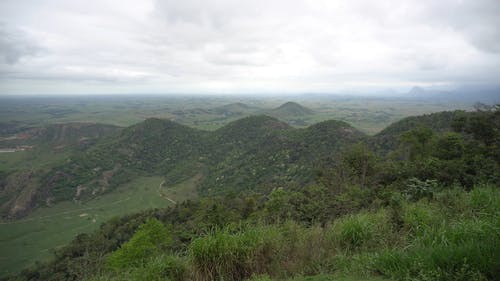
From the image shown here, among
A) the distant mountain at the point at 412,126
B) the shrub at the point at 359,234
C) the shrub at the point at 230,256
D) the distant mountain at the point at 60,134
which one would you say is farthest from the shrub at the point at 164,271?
the distant mountain at the point at 60,134

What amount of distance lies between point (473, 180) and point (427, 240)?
316 inches

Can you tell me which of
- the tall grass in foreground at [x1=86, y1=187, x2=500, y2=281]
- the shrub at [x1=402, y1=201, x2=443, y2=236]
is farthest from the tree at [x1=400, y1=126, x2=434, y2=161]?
the shrub at [x1=402, y1=201, x2=443, y2=236]

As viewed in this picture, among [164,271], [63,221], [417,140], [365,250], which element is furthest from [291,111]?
[164,271]

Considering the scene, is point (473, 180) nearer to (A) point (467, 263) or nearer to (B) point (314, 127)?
(A) point (467, 263)

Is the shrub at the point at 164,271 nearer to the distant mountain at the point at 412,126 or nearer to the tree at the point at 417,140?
the tree at the point at 417,140

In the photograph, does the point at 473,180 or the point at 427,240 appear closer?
the point at 427,240

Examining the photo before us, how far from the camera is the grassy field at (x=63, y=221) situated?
122ft

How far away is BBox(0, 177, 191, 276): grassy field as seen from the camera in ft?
122

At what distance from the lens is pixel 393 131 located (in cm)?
3972

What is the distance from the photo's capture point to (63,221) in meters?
46.8

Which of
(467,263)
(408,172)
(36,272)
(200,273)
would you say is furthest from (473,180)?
(36,272)

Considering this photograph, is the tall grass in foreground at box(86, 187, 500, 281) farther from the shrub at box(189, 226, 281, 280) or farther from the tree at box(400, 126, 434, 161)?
the tree at box(400, 126, 434, 161)

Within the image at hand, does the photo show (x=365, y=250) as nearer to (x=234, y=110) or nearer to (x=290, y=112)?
(x=290, y=112)

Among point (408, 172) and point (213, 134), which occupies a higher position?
point (408, 172)
